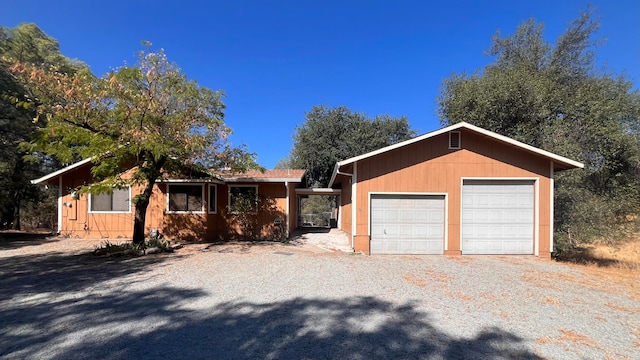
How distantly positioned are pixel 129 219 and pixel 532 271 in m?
14.3

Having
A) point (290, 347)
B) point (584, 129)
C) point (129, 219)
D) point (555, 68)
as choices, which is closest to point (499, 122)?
point (584, 129)

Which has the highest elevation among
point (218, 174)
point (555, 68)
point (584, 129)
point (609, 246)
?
point (555, 68)

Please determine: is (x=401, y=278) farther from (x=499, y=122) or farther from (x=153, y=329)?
Answer: (x=499, y=122)

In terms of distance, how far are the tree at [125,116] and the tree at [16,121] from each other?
20.9 feet

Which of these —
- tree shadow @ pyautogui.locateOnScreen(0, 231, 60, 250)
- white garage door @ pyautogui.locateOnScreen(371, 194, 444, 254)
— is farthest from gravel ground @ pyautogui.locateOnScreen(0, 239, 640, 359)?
tree shadow @ pyautogui.locateOnScreen(0, 231, 60, 250)

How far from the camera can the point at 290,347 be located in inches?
150

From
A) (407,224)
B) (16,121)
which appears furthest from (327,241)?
(16,121)

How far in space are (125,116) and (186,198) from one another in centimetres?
541

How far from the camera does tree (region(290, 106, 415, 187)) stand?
2598 cm

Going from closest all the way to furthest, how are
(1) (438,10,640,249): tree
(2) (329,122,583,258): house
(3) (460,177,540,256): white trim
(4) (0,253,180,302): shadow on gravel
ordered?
(4) (0,253,180,302): shadow on gravel < (3) (460,177,540,256): white trim < (2) (329,122,583,258): house < (1) (438,10,640,249): tree

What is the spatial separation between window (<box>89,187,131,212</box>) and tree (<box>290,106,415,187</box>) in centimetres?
1442

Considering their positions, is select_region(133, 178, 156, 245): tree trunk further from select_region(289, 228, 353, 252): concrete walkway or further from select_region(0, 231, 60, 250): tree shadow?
select_region(289, 228, 353, 252): concrete walkway

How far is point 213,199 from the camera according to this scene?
1409cm

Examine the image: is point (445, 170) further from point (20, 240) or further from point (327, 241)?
point (20, 240)
